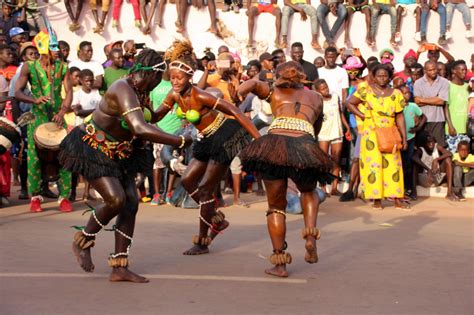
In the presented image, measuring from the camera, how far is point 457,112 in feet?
46.7

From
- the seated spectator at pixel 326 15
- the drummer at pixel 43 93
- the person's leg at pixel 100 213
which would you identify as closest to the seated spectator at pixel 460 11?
the seated spectator at pixel 326 15

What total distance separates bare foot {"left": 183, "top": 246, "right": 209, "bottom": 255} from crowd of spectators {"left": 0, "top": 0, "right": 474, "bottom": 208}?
2939mm

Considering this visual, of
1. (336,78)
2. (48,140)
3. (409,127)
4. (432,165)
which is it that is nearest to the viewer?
(48,140)

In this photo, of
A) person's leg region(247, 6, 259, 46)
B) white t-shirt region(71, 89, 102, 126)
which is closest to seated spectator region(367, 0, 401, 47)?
person's leg region(247, 6, 259, 46)

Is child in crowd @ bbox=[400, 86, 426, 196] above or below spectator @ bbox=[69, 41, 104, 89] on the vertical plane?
below

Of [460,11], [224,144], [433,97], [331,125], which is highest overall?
[460,11]

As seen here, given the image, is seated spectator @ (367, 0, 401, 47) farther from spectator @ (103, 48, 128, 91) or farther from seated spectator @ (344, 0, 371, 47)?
spectator @ (103, 48, 128, 91)

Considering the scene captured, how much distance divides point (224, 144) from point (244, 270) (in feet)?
4.73

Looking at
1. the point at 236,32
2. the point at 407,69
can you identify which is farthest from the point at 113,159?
the point at 236,32

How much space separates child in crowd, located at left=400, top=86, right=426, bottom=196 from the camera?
13.5 metres

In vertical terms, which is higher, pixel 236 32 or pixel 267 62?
pixel 236 32

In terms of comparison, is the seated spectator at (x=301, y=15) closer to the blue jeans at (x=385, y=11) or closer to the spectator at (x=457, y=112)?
the blue jeans at (x=385, y=11)

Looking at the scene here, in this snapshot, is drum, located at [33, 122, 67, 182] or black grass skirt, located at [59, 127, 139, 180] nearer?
black grass skirt, located at [59, 127, 139, 180]

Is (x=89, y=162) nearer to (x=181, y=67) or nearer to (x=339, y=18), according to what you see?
(x=181, y=67)
